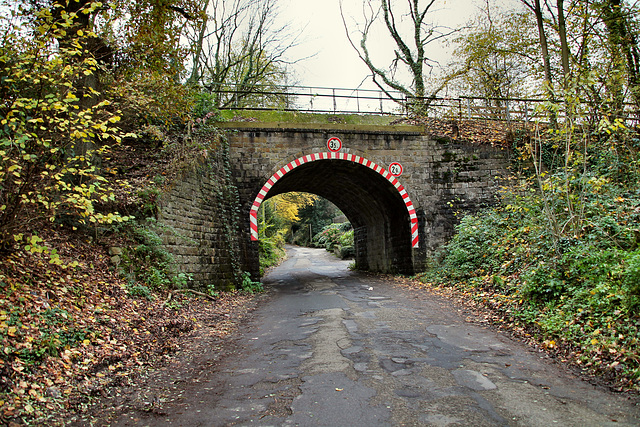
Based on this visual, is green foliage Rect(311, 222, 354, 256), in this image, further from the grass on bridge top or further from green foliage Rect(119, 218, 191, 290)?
green foliage Rect(119, 218, 191, 290)

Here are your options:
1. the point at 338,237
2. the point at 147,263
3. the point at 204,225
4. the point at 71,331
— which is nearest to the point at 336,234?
the point at 338,237

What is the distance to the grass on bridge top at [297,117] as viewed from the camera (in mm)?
12883

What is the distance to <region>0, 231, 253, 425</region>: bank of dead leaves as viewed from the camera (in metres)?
3.19

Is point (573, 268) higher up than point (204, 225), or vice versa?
point (204, 225)

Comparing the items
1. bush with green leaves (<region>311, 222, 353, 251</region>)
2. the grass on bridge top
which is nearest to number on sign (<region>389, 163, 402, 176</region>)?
the grass on bridge top

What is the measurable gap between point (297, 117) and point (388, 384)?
10.7 metres

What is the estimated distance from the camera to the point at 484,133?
13711mm

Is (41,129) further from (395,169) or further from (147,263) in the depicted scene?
(395,169)

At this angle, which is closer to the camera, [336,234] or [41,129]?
[41,129]

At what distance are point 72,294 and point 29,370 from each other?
5.30 ft

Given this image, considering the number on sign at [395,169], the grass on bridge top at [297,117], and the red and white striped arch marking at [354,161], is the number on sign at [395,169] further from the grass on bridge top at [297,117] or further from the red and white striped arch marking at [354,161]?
the grass on bridge top at [297,117]

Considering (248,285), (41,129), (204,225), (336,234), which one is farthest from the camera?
(336,234)

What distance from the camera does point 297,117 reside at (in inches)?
517

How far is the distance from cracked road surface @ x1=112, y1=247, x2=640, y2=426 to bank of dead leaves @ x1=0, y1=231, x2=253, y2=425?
69 centimetres
